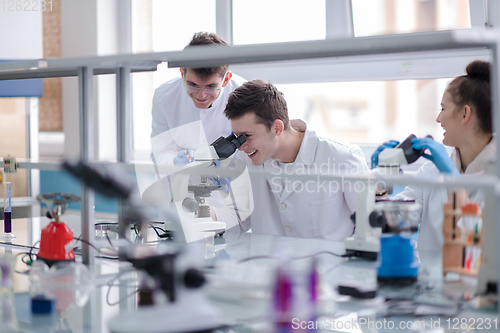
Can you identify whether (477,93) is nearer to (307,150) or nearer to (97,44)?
(307,150)

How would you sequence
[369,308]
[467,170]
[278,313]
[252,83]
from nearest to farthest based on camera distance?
[278,313] → [369,308] → [467,170] → [252,83]

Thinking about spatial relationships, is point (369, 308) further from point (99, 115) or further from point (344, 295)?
point (99, 115)

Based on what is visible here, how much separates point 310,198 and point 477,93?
845 mm

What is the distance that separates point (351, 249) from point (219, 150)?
578 millimetres

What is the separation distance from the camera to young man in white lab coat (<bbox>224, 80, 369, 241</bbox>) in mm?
2316

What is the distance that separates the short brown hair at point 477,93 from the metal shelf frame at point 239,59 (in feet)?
1.91

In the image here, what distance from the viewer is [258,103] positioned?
2314 mm

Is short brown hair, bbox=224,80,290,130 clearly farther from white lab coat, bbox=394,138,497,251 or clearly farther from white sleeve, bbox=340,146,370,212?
white lab coat, bbox=394,138,497,251

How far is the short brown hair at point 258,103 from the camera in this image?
90.0 inches

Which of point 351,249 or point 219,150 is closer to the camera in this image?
point 351,249

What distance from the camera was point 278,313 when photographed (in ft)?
3.09

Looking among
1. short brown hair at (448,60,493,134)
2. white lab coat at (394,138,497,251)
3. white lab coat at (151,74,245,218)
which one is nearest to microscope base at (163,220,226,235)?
white lab coat at (394,138,497,251)

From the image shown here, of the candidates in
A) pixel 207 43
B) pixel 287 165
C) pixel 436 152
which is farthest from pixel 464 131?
pixel 207 43

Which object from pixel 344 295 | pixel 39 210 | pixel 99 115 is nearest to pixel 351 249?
pixel 344 295
